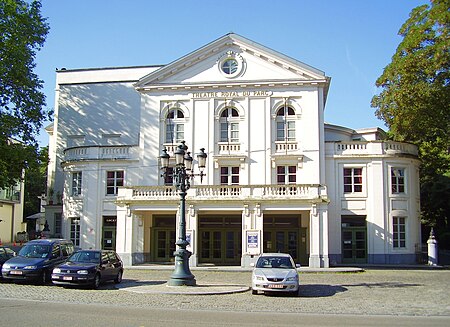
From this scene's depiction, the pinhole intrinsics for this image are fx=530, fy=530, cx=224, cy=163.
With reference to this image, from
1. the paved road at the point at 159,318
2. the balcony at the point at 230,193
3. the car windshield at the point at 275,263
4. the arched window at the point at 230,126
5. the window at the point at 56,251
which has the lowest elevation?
the paved road at the point at 159,318

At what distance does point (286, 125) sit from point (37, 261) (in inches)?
805

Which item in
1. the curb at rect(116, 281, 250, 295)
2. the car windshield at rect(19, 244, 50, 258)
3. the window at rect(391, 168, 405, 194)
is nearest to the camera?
the curb at rect(116, 281, 250, 295)

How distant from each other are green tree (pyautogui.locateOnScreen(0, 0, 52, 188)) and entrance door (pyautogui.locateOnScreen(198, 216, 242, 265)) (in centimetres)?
1239

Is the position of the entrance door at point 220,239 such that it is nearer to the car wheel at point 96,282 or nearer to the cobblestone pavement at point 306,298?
the cobblestone pavement at point 306,298

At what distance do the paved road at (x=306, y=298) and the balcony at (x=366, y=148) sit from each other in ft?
43.2

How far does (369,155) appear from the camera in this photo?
35.6 m

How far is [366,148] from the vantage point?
35969 millimetres

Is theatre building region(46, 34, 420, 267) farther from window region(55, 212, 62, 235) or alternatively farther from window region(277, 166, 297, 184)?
window region(55, 212, 62, 235)

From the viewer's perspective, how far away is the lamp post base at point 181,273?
20422mm

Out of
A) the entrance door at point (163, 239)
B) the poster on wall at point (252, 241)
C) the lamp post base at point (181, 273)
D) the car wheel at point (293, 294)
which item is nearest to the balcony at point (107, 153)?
the entrance door at point (163, 239)

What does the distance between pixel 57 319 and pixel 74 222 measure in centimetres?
2709

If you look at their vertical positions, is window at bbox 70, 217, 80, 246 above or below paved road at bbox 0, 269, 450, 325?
above

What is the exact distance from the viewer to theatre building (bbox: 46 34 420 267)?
3478cm

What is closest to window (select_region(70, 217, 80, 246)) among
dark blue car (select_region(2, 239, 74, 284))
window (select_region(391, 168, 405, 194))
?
dark blue car (select_region(2, 239, 74, 284))
